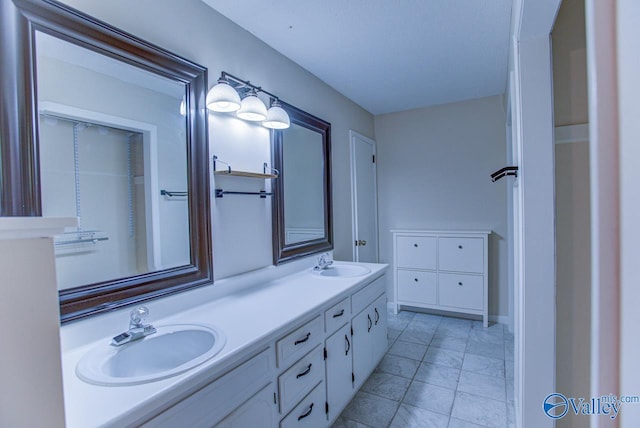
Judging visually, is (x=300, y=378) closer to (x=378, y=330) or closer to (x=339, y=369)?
(x=339, y=369)

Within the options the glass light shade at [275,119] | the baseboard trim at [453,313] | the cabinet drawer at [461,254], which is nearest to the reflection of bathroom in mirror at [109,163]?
the glass light shade at [275,119]

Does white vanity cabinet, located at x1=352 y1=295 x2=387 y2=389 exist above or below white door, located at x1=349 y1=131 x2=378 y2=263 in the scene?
below

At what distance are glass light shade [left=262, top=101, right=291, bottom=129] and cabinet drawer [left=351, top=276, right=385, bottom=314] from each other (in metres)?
1.22

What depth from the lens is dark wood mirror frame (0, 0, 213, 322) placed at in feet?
3.26

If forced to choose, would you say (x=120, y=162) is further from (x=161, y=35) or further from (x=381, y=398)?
(x=381, y=398)

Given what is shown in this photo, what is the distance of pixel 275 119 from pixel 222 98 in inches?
17.7

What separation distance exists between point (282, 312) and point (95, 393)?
76 centimetres

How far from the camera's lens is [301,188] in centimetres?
252

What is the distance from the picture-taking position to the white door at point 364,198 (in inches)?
132

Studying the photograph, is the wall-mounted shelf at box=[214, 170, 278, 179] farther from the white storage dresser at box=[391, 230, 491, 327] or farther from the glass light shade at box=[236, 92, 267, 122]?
the white storage dresser at box=[391, 230, 491, 327]

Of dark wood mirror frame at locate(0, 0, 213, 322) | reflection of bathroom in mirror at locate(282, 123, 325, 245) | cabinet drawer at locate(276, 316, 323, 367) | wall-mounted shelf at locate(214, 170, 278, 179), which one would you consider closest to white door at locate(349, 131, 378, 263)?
reflection of bathroom in mirror at locate(282, 123, 325, 245)

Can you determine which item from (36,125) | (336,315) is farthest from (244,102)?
(336,315)

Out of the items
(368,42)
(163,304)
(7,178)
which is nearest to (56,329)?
(7,178)

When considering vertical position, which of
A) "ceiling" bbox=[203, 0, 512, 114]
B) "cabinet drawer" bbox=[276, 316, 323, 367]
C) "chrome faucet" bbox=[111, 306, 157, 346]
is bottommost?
"cabinet drawer" bbox=[276, 316, 323, 367]
